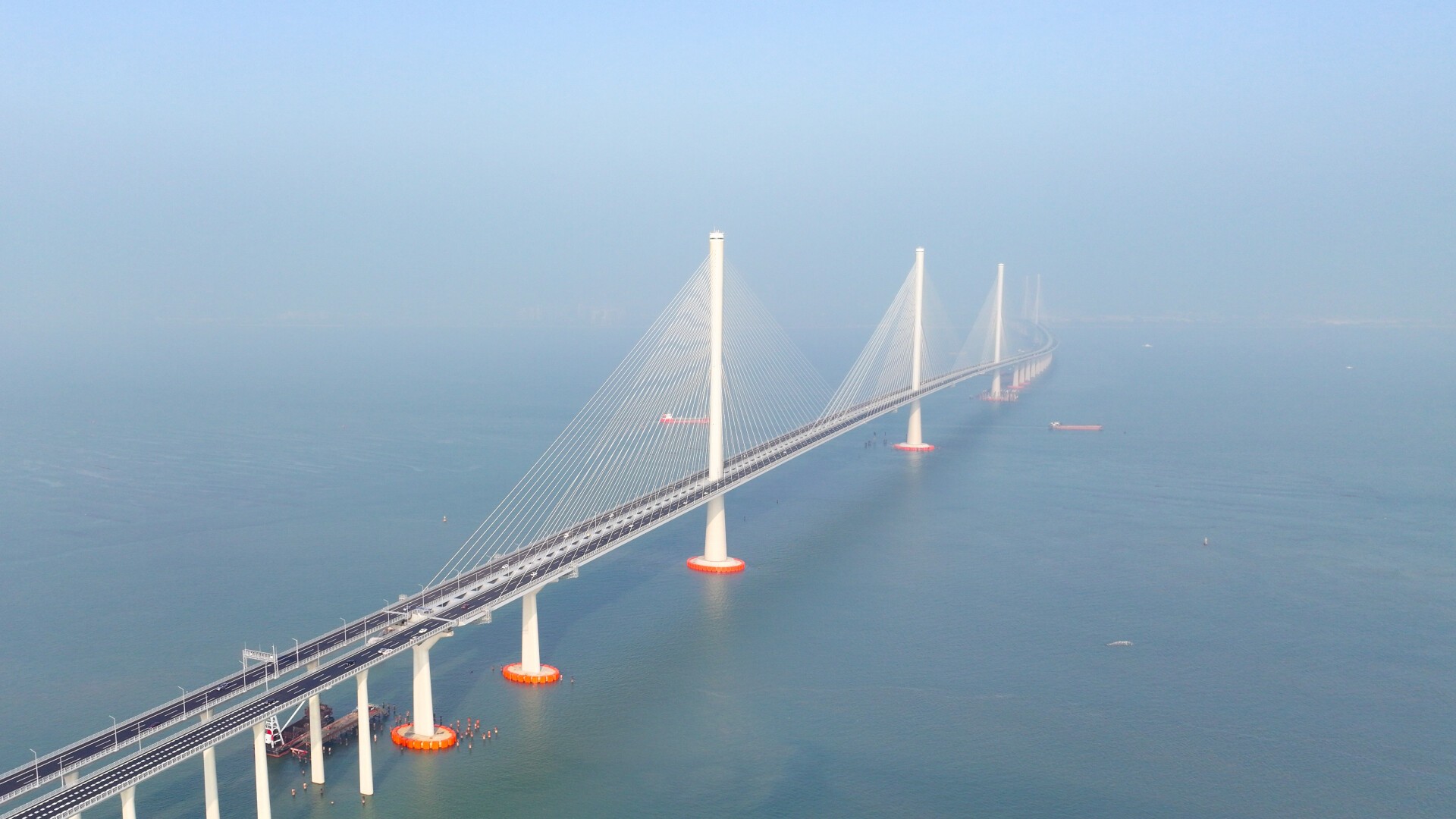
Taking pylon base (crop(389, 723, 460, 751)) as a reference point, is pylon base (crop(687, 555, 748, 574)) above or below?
above

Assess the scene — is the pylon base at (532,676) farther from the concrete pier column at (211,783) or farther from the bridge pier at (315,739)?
the concrete pier column at (211,783)

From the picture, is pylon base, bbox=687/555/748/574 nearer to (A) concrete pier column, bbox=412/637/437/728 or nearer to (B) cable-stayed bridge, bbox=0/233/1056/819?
(B) cable-stayed bridge, bbox=0/233/1056/819

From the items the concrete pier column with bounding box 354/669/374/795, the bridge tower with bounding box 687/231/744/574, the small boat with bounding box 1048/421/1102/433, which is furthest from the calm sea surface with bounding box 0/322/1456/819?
the small boat with bounding box 1048/421/1102/433

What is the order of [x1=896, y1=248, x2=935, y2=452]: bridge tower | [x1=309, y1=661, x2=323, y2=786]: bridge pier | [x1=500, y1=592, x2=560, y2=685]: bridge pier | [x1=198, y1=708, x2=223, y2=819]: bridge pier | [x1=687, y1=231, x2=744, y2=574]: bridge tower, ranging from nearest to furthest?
[x1=198, y1=708, x2=223, y2=819]: bridge pier
[x1=309, y1=661, x2=323, y2=786]: bridge pier
[x1=500, y1=592, x2=560, y2=685]: bridge pier
[x1=687, y1=231, x2=744, y2=574]: bridge tower
[x1=896, y1=248, x2=935, y2=452]: bridge tower

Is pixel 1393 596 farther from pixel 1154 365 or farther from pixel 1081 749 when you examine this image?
pixel 1154 365

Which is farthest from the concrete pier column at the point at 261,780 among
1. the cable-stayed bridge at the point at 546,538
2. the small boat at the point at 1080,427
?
the small boat at the point at 1080,427

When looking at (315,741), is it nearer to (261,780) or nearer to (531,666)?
(261,780)

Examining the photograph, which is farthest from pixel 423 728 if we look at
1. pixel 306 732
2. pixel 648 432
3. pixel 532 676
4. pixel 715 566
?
pixel 648 432

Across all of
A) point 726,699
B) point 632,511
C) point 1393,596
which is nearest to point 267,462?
point 632,511
